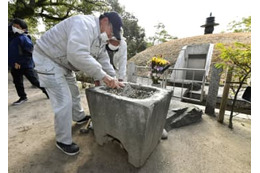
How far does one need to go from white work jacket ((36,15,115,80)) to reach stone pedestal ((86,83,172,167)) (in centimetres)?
34

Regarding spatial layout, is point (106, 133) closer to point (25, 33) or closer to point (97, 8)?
point (25, 33)

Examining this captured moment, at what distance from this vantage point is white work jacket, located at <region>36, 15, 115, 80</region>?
1.39 meters

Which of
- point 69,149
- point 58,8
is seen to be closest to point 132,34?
point 58,8

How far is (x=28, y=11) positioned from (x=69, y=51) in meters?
9.83

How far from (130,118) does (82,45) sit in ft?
2.95

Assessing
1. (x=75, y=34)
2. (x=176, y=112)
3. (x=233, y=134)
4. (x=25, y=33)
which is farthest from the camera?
(x=25, y=33)

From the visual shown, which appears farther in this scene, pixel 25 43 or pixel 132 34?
pixel 132 34

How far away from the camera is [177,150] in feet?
6.50

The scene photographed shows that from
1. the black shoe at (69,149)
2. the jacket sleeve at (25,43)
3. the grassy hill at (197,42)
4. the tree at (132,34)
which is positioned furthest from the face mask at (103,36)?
the tree at (132,34)

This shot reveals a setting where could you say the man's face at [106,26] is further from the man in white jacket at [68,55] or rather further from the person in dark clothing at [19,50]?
the person in dark clothing at [19,50]

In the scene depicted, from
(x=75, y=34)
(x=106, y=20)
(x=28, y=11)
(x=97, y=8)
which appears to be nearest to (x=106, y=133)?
(x=75, y=34)

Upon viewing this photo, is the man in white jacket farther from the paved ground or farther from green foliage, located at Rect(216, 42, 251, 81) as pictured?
green foliage, located at Rect(216, 42, 251, 81)

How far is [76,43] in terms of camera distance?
1.37 m

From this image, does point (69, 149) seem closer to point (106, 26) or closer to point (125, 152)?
point (125, 152)
